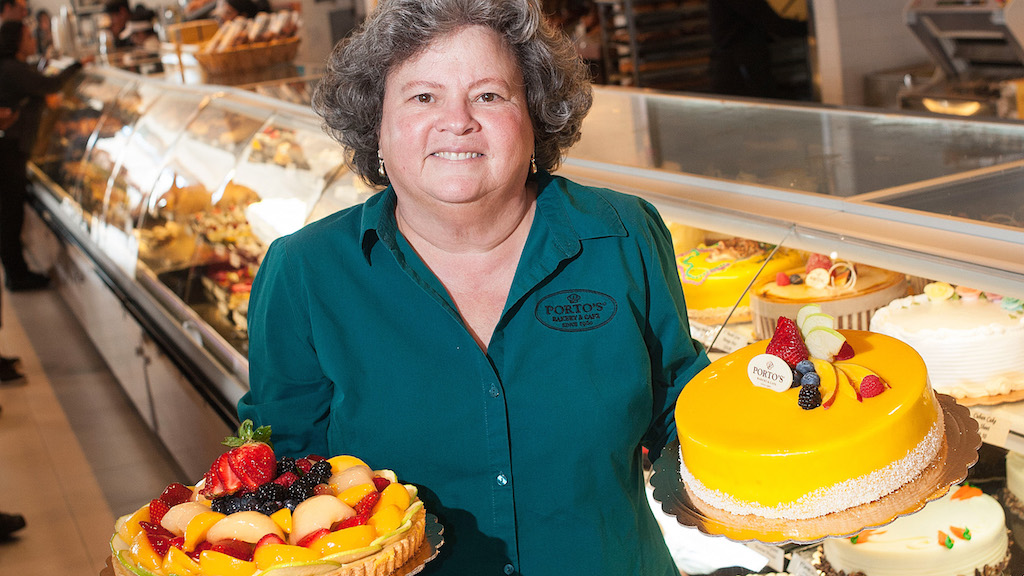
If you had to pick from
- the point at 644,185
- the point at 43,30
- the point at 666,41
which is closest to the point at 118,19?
the point at 43,30

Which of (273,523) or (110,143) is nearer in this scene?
(273,523)

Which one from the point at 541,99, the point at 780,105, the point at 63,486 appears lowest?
the point at 63,486

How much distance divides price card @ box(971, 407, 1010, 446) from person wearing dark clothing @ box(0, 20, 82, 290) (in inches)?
283

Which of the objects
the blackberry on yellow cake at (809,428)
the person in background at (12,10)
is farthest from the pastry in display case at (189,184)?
the person in background at (12,10)

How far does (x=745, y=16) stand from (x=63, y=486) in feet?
17.2

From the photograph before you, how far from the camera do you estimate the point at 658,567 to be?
182 cm

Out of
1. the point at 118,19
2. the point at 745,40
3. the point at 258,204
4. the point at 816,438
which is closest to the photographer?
the point at 816,438

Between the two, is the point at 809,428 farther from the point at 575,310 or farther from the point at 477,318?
the point at 477,318

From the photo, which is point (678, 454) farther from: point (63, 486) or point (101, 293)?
point (101, 293)

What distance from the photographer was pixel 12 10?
7492 millimetres

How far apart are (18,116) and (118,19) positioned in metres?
3.98

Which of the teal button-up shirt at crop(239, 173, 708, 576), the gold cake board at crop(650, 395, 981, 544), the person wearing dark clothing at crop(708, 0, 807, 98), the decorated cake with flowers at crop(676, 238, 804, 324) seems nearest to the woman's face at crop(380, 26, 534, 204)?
the teal button-up shirt at crop(239, 173, 708, 576)

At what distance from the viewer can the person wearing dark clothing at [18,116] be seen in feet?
24.1

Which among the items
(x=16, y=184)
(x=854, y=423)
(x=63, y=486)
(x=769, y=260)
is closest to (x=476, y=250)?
(x=854, y=423)
